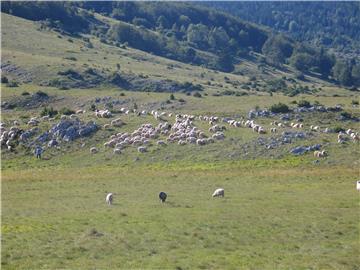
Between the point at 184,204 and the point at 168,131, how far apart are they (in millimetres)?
27423

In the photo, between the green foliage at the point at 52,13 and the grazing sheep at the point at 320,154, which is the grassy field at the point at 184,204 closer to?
the grazing sheep at the point at 320,154

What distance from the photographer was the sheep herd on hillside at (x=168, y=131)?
54.7 metres

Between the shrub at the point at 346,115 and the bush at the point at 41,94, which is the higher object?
the shrub at the point at 346,115

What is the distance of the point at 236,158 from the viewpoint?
5025cm

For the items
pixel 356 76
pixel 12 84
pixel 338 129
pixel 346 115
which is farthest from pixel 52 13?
pixel 338 129

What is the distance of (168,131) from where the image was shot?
58.4 metres

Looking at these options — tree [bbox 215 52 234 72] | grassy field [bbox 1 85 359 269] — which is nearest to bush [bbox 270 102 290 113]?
grassy field [bbox 1 85 359 269]

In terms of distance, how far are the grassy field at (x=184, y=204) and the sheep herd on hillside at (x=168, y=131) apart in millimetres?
902

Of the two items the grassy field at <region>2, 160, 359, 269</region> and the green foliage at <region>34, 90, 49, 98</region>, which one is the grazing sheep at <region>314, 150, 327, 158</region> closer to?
the grassy field at <region>2, 160, 359, 269</region>

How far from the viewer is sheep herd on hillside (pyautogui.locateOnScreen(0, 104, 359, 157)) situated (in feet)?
180

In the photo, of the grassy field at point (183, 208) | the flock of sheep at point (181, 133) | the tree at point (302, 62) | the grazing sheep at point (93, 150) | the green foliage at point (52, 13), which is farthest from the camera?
the tree at point (302, 62)

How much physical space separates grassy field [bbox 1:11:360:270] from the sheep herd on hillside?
2.96 ft

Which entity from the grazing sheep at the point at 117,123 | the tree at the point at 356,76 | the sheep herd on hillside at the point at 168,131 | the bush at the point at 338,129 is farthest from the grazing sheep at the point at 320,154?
the tree at the point at 356,76

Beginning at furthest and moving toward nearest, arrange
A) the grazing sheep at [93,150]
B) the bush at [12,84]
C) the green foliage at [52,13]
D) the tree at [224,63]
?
the tree at [224,63]
the green foliage at [52,13]
the bush at [12,84]
the grazing sheep at [93,150]
